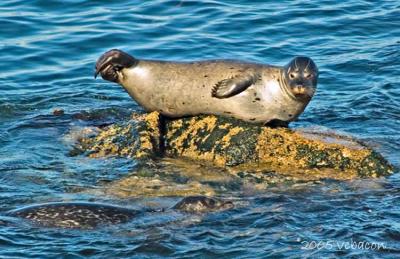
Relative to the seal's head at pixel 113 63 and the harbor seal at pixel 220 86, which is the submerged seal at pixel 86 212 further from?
the seal's head at pixel 113 63

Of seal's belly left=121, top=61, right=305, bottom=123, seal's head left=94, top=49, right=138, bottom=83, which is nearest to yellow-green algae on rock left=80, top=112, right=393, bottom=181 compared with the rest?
seal's belly left=121, top=61, right=305, bottom=123

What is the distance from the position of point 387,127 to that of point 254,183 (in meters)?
2.31

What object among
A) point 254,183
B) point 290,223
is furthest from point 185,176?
point 290,223

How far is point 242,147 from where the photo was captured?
9156 millimetres

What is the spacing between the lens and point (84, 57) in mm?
13344

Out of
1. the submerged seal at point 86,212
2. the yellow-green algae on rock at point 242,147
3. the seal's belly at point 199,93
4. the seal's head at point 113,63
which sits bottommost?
the submerged seal at point 86,212

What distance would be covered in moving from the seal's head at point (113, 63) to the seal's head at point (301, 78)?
1479 millimetres

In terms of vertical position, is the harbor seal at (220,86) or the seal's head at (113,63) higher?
the seal's head at (113,63)

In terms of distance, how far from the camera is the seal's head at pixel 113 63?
376 inches

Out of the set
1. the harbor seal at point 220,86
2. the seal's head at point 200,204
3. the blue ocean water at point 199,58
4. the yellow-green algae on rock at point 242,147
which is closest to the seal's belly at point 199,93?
the harbor seal at point 220,86

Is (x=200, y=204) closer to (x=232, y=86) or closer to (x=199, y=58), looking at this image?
(x=232, y=86)

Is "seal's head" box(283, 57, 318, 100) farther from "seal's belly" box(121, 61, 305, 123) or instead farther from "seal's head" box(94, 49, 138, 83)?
"seal's head" box(94, 49, 138, 83)

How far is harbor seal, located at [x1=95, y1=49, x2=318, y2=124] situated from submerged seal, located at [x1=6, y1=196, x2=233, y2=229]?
1.65 m

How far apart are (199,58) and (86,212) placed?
5.72 metres
